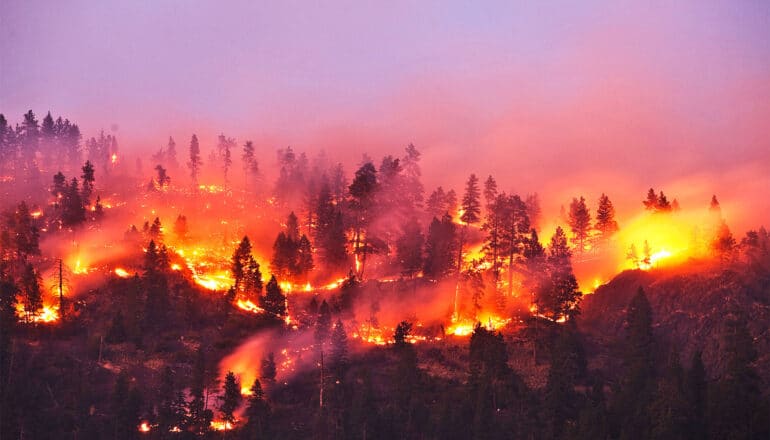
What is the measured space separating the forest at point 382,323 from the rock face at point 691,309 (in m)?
0.24

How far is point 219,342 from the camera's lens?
8300 cm

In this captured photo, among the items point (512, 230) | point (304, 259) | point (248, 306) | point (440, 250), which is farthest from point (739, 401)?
point (304, 259)

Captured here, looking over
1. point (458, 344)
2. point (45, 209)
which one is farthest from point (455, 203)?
point (45, 209)

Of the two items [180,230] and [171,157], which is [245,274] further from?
[171,157]

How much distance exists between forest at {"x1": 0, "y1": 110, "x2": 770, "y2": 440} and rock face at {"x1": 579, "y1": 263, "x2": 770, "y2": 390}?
24cm

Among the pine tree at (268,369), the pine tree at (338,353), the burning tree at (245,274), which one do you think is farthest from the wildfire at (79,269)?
the pine tree at (338,353)

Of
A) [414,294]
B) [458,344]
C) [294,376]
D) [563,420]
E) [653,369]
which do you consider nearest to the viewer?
[563,420]

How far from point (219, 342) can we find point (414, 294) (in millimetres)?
26448

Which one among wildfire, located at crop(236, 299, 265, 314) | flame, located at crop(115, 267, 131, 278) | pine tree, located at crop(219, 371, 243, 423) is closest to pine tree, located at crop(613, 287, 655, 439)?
pine tree, located at crop(219, 371, 243, 423)

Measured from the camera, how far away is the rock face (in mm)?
76125

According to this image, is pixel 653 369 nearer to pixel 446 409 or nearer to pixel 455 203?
pixel 446 409

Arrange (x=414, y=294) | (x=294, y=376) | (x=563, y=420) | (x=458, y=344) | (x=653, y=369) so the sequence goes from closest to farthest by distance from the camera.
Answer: (x=563, y=420), (x=653, y=369), (x=294, y=376), (x=458, y=344), (x=414, y=294)

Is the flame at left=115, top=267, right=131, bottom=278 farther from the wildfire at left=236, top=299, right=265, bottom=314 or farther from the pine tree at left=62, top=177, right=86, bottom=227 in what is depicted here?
the wildfire at left=236, top=299, right=265, bottom=314

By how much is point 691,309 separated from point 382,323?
36216 mm
